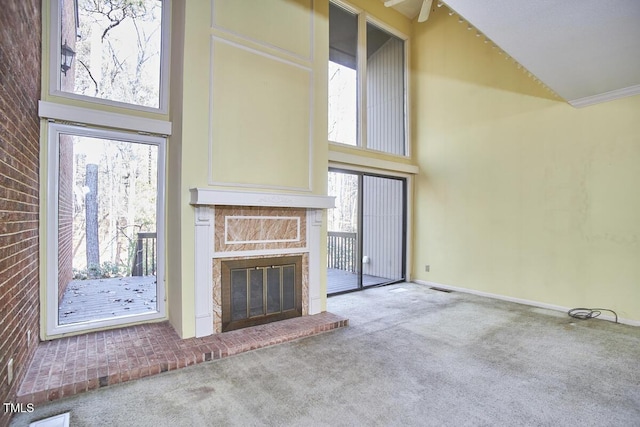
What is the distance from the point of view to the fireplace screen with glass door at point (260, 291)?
3.35m

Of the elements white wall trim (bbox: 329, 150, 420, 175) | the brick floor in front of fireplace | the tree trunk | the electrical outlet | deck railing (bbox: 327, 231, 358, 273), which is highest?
white wall trim (bbox: 329, 150, 420, 175)

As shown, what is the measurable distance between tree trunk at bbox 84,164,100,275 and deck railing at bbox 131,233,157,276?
36cm

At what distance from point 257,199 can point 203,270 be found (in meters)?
0.89

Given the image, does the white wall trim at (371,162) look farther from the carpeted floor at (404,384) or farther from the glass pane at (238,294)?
the carpeted floor at (404,384)

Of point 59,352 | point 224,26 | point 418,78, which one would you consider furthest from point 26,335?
point 418,78

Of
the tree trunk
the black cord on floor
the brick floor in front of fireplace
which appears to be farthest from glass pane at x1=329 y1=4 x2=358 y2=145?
the black cord on floor

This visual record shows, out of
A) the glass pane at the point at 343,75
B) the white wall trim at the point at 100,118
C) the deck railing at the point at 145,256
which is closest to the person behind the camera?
the white wall trim at the point at 100,118

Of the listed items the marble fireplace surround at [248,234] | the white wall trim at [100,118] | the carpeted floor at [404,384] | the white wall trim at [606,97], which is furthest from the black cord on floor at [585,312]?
the white wall trim at [100,118]

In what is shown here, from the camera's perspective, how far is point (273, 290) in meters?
3.63

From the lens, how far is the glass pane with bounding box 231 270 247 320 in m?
3.38

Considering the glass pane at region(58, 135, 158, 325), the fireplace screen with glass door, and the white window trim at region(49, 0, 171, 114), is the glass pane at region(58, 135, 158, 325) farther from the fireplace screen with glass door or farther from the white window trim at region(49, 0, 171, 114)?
the fireplace screen with glass door

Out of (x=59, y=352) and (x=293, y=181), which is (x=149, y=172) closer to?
(x=293, y=181)

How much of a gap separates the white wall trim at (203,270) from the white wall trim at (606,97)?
4.64 meters

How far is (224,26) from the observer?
325 centimetres
